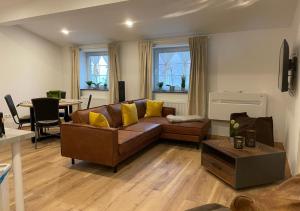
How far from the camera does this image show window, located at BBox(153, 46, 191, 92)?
18.2 ft

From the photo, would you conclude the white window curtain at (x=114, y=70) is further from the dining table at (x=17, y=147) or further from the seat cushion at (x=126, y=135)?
the dining table at (x=17, y=147)

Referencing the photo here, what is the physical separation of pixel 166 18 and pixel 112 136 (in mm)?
2584

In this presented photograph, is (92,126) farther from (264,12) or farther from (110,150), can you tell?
(264,12)

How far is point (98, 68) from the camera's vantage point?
6922 millimetres

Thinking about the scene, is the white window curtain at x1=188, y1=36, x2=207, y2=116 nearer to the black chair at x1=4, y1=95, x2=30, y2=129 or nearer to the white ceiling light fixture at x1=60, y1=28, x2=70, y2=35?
the white ceiling light fixture at x1=60, y1=28, x2=70, y2=35

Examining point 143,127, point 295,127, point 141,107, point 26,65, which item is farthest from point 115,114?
point 26,65

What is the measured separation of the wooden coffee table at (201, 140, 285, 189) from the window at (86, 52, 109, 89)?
4.55 metres

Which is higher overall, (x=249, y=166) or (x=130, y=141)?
(x=130, y=141)

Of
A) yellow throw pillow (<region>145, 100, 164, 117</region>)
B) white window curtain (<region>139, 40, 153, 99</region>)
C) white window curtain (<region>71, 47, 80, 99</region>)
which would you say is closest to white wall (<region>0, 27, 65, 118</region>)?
white window curtain (<region>71, 47, 80, 99</region>)

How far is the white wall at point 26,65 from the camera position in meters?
5.48

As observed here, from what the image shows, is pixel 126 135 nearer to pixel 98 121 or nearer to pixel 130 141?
pixel 130 141

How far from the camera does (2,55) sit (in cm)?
541

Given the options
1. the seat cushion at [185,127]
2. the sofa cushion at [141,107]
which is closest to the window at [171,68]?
the sofa cushion at [141,107]

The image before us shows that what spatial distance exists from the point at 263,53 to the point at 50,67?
17.6 ft
